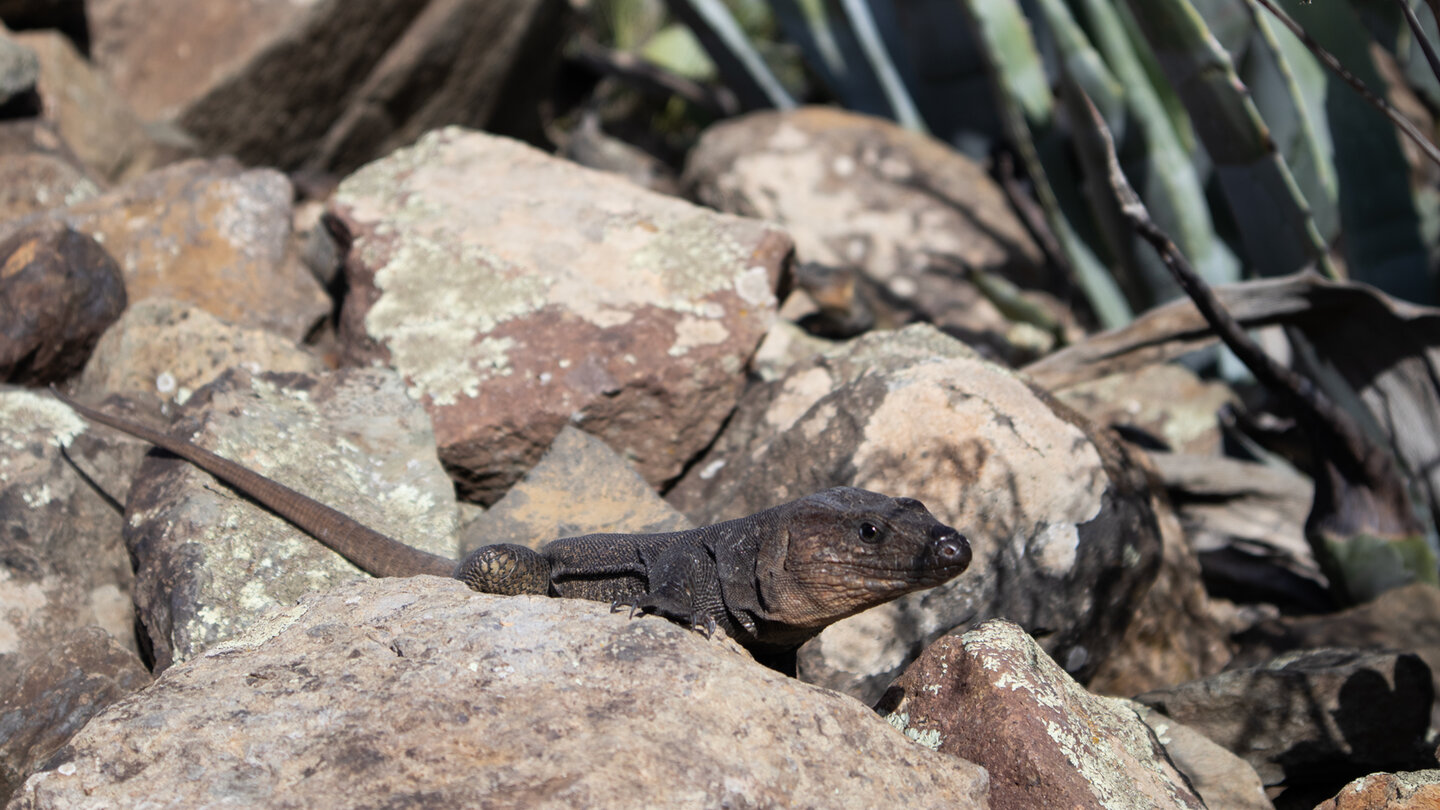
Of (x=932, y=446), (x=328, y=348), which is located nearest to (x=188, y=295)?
(x=328, y=348)

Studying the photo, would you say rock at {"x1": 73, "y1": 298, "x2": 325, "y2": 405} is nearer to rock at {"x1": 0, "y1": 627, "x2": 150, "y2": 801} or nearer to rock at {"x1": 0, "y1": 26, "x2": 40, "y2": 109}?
rock at {"x1": 0, "y1": 627, "x2": 150, "y2": 801}

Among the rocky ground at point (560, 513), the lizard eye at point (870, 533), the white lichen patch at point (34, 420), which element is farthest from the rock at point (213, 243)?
the lizard eye at point (870, 533)

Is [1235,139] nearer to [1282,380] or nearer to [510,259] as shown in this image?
[1282,380]

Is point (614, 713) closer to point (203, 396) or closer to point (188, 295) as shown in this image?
point (203, 396)

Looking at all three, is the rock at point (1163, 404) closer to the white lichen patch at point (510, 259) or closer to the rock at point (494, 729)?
the white lichen patch at point (510, 259)

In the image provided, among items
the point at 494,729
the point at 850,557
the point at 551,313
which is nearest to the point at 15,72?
the point at 551,313

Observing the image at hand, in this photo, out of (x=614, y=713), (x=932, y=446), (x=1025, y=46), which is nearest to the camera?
(x=614, y=713)
